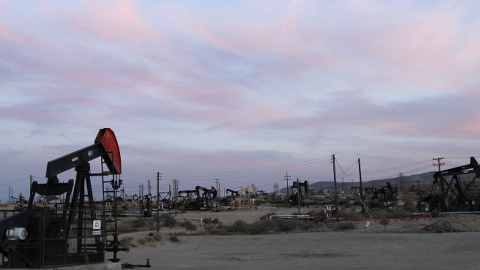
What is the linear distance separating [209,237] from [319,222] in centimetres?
861

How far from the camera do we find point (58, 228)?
9539 millimetres

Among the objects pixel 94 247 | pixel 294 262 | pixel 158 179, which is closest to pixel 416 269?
pixel 294 262

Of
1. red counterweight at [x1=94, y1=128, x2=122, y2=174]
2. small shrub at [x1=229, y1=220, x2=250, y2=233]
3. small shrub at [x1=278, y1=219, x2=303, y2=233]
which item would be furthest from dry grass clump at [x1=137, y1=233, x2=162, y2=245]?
red counterweight at [x1=94, y1=128, x2=122, y2=174]

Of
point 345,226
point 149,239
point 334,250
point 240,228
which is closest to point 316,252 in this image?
point 334,250

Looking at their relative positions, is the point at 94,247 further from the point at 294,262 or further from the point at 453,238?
the point at 453,238

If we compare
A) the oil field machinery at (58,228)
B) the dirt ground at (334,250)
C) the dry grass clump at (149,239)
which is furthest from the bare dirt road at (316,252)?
the oil field machinery at (58,228)

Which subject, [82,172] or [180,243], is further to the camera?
[180,243]

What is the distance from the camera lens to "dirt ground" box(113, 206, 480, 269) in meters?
12.8

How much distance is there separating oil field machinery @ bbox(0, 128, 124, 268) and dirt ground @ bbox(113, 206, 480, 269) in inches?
121

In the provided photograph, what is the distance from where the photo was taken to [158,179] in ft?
87.8

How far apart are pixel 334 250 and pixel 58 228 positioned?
36.4 ft

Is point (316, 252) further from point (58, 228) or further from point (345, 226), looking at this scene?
point (58, 228)


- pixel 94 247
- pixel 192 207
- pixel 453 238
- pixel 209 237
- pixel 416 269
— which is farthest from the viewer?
pixel 192 207

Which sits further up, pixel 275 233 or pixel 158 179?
pixel 158 179
